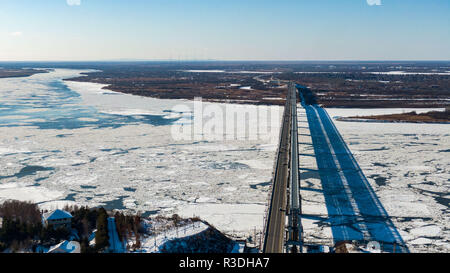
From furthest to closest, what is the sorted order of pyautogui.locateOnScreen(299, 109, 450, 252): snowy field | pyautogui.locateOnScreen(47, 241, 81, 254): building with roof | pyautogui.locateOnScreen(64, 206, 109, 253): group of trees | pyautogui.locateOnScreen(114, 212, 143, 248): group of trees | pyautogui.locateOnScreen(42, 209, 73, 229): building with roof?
pyautogui.locateOnScreen(299, 109, 450, 252): snowy field
pyautogui.locateOnScreen(114, 212, 143, 248): group of trees
pyautogui.locateOnScreen(42, 209, 73, 229): building with roof
pyautogui.locateOnScreen(64, 206, 109, 253): group of trees
pyautogui.locateOnScreen(47, 241, 81, 254): building with roof

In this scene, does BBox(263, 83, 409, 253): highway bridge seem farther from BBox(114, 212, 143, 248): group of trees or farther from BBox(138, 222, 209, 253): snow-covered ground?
BBox(114, 212, 143, 248): group of trees

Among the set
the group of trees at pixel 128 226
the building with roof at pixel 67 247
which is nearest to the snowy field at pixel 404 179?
the group of trees at pixel 128 226

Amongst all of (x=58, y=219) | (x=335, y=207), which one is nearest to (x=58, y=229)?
(x=58, y=219)

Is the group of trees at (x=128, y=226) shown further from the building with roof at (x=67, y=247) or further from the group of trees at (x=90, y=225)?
the building with roof at (x=67, y=247)

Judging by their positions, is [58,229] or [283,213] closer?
[58,229]

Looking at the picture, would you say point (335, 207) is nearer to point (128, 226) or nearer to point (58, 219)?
point (128, 226)

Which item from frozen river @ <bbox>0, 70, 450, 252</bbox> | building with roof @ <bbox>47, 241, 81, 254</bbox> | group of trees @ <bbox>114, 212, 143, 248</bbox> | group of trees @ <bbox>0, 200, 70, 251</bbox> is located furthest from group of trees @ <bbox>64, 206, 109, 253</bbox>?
frozen river @ <bbox>0, 70, 450, 252</bbox>
